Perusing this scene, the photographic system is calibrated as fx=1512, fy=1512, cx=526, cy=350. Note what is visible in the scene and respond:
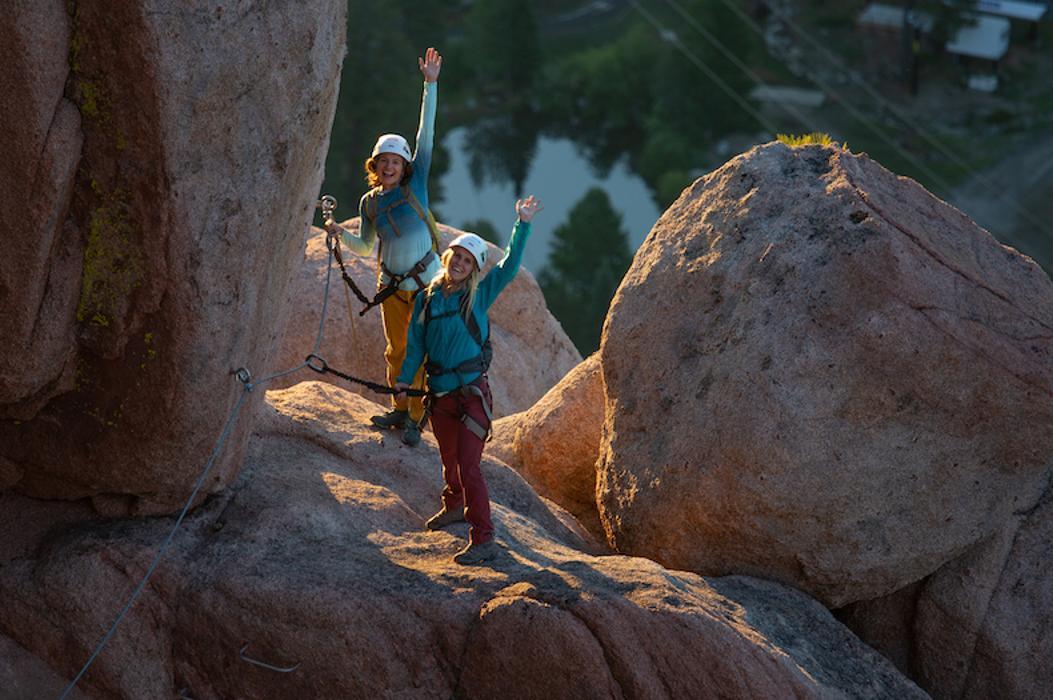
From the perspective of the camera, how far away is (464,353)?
964 centimetres

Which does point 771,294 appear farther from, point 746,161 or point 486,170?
point 486,170

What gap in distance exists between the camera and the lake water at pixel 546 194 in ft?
171

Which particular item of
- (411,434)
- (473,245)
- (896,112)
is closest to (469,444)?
(473,245)

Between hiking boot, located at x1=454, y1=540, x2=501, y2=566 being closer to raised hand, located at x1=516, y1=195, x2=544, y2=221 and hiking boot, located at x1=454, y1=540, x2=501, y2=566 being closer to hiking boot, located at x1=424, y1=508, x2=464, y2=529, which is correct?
hiking boot, located at x1=424, y1=508, x2=464, y2=529

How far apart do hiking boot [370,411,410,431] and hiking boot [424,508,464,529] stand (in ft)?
4.47

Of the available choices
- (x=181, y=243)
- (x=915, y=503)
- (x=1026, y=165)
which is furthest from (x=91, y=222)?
(x=1026, y=165)

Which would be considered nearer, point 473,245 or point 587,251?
point 473,245

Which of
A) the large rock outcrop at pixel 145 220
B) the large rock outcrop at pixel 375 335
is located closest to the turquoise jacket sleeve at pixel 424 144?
the large rock outcrop at pixel 145 220

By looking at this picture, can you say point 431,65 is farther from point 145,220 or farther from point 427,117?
point 145,220

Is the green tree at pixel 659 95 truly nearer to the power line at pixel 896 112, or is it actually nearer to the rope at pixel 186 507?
the power line at pixel 896 112

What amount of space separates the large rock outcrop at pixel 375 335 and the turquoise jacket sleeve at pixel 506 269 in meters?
4.59

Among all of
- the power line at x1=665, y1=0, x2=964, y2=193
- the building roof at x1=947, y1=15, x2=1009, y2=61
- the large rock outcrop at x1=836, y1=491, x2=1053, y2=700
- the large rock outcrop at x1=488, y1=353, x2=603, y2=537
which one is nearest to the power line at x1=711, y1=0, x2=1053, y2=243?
the power line at x1=665, y1=0, x2=964, y2=193

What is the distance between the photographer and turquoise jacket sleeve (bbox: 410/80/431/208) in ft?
34.8

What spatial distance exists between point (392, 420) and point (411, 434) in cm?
25
